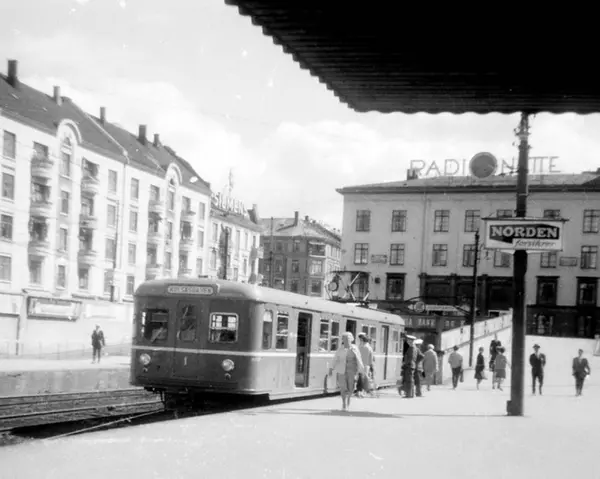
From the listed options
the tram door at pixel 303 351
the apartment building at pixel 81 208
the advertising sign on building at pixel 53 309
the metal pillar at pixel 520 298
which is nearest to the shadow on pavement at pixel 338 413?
the metal pillar at pixel 520 298

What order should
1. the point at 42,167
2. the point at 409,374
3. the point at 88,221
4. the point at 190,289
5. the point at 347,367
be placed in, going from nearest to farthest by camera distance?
1. the point at 347,367
2. the point at 190,289
3. the point at 409,374
4. the point at 42,167
5. the point at 88,221

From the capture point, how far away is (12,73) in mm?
50344

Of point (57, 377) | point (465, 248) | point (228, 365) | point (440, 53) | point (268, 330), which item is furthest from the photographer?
point (465, 248)

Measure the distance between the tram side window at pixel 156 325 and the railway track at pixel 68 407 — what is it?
2.11m

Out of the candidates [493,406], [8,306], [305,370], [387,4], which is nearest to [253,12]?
[387,4]

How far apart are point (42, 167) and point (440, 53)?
47.6 metres

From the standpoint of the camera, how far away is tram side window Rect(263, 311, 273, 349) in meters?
18.9

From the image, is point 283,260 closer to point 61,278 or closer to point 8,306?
point 61,278

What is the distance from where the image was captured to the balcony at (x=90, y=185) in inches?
2334

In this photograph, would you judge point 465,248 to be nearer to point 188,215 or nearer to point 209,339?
point 188,215

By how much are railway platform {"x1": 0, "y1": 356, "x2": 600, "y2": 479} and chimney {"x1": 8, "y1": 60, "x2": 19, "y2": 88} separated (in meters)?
37.0

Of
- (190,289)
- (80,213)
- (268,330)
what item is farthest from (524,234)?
(80,213)

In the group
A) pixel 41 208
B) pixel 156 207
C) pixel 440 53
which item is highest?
pixel 156 207

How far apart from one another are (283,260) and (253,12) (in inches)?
4750
